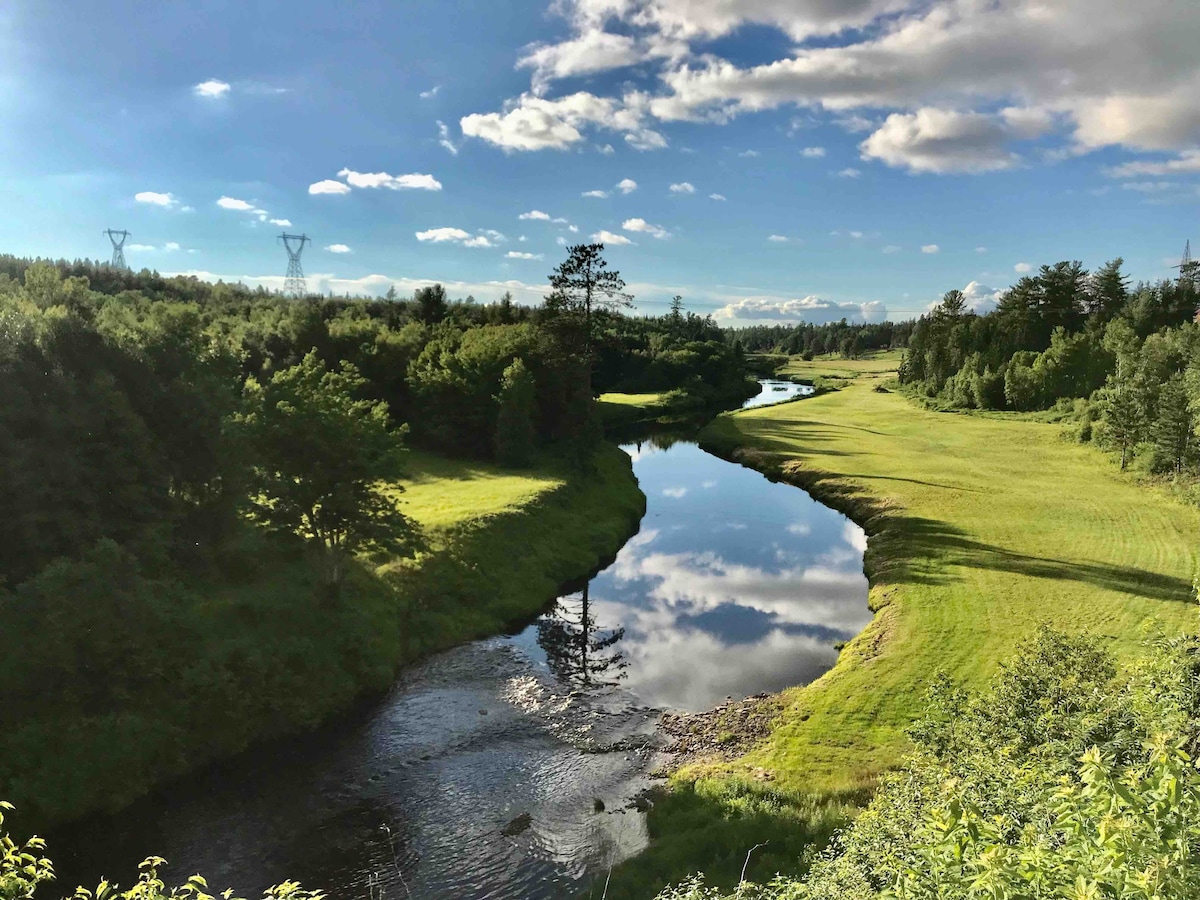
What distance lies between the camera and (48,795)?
60.6 feet

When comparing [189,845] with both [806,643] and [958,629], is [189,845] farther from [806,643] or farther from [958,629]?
[958,629]

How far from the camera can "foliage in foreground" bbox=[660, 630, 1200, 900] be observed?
578cm

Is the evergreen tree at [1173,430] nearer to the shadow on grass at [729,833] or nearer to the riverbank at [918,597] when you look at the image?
the riverbank at [918,597]

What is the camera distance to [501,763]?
22000 mm

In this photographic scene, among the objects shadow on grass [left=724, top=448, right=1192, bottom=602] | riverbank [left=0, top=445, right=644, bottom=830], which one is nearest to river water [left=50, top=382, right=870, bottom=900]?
riverbank [left=0, top=445, right=644, bottom=830]

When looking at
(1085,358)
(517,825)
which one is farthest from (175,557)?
(1085,358)

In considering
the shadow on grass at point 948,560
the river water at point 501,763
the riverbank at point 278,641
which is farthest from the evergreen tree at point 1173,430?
the riverbank at point 278,641

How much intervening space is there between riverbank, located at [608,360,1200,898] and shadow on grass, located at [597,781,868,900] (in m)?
0.05

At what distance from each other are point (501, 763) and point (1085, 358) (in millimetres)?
98771

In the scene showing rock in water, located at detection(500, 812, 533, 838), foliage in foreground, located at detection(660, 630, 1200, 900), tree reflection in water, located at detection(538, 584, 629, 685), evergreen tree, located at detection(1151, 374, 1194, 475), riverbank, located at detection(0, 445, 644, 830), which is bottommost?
rock in water, located at detection(500, 812, 533, 838)

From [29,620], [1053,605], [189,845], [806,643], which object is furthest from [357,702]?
[1053,605]

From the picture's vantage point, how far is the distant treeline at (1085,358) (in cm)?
5447

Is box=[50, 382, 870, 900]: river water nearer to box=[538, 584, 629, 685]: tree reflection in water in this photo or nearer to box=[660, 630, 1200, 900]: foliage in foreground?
box=[538, 584, 629, 685]: tree reflection in water

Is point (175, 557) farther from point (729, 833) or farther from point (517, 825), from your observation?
point (729, 833)
